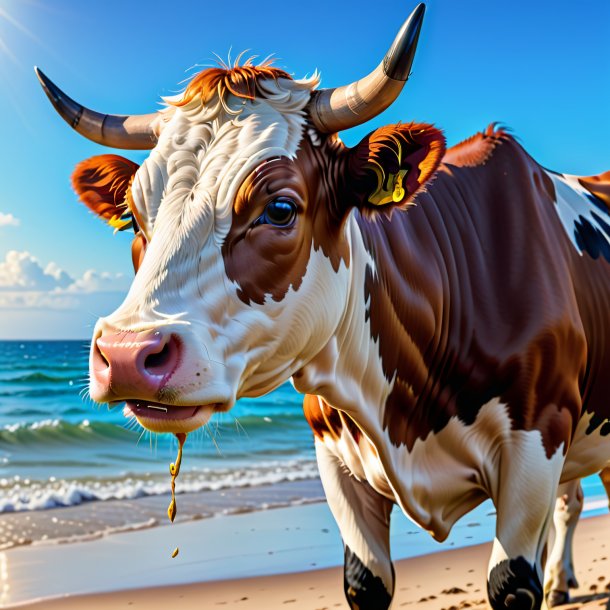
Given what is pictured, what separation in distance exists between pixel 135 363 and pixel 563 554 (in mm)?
3979

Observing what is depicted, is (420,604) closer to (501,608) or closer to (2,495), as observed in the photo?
(501,608)

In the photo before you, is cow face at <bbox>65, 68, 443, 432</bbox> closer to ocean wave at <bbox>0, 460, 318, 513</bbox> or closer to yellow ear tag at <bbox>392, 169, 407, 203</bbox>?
yellow ear tag at <bbox>392, 169, 407, 203</bbox>

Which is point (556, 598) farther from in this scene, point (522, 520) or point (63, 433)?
point (63, 433)

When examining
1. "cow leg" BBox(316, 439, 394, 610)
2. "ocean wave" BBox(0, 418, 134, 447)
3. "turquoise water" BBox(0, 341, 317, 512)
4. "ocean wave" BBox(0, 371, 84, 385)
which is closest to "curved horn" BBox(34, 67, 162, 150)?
"cow leg" BBox(316, 439, 394, 610)

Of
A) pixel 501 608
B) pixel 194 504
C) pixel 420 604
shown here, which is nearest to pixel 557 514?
pixel 420 604

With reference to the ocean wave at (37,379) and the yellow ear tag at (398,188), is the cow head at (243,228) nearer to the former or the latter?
the yellow ear tag at (398,188)

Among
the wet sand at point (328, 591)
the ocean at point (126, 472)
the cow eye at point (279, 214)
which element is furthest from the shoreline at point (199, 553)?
the cow eye at point (279, 214)

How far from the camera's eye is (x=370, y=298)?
296 cm

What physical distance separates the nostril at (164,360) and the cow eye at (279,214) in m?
0.52

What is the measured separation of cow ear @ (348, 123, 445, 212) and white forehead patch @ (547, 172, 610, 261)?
128cm

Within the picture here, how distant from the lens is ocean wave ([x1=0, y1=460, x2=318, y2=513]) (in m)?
9.83

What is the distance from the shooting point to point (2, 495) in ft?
34.4

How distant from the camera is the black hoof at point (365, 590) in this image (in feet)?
10.9

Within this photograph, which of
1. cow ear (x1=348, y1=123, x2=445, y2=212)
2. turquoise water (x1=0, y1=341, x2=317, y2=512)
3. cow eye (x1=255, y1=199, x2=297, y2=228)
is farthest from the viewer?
turquoise water (x1=0, y1=341, x2=317, y2=512)
